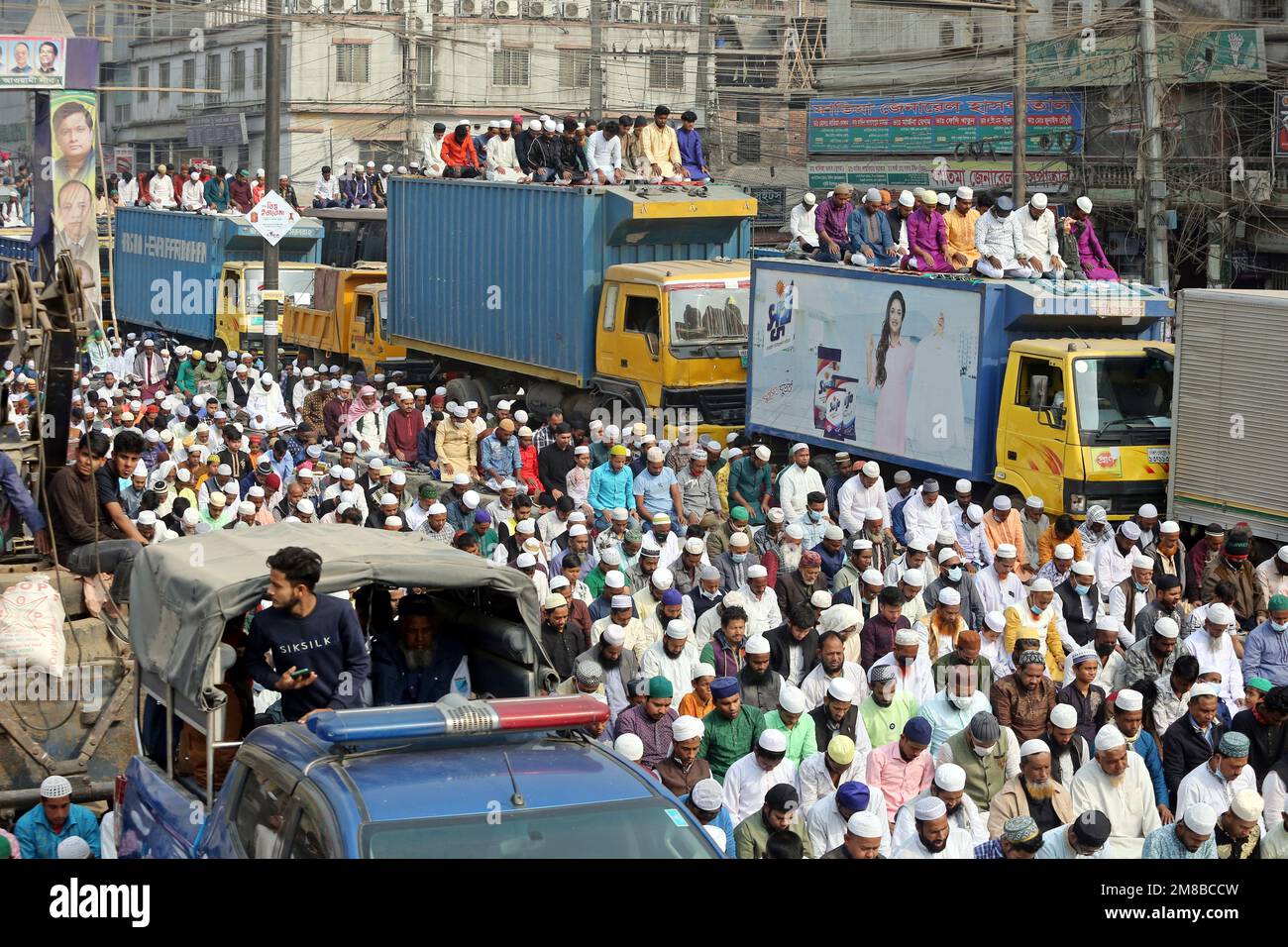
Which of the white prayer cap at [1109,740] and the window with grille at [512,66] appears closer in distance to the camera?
the white prayer cap at [1109,740]

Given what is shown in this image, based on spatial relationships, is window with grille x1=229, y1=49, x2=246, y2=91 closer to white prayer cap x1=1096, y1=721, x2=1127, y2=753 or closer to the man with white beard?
A: the man with white beard

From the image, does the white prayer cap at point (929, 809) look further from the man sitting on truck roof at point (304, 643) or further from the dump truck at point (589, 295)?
the dump truck at point (589, 295)

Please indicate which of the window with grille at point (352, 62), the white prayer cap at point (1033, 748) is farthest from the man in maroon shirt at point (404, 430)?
the window with grille at point (352, 62)

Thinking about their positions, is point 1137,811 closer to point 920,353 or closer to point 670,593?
point 670,593

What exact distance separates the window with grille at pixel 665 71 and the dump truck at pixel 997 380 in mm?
43408

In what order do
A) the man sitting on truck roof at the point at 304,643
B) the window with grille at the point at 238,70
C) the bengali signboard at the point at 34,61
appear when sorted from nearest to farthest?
the man sitting on truck roof at the point at 304,643, the bengali signboard at the point at 34,61, the window with grille at the point at 238,70

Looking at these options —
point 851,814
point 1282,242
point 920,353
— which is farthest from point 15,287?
point 1282,242

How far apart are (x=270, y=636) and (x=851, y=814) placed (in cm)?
251

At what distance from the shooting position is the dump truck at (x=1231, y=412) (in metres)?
14.5

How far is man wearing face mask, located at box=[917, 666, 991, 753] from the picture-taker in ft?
30.9

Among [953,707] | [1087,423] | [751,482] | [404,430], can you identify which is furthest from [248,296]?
[953,707]

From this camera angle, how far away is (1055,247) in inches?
655

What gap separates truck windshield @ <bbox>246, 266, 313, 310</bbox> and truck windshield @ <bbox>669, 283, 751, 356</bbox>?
38.0ft

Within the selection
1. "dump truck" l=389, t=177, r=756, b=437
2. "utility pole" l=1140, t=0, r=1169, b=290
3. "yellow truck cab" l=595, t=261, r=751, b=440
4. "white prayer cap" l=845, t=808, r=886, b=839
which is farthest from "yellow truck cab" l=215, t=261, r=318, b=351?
"white prayer cap" l=845, t=808, r=886, b=839
